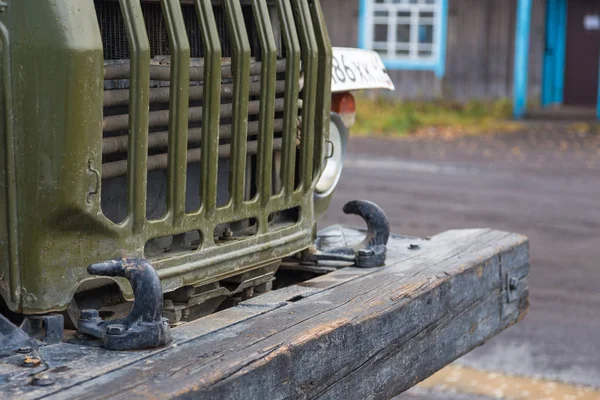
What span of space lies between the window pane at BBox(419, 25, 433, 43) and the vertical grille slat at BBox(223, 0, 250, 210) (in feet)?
55.5

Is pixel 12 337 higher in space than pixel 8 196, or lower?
lower

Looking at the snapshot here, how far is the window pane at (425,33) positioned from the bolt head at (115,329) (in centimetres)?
1756

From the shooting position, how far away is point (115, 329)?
2.57 metres

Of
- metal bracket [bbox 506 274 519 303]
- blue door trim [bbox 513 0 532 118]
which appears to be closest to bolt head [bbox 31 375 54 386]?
metal bracket [bbox 506 274 519 303]

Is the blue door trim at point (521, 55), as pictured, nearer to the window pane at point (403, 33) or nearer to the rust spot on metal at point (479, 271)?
the window pane at point (403, 33)

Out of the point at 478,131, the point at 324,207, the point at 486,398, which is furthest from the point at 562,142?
the point at 324,207

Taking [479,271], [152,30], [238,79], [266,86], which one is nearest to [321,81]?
[266,86]

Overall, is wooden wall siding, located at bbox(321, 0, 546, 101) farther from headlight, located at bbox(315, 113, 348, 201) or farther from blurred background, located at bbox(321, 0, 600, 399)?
headlight, located at bbox(315, 113, 348, 201)

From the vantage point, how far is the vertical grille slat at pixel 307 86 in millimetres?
3322

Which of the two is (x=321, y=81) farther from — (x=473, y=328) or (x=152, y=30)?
(x=473, y=328)

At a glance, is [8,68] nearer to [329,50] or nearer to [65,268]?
[65,268]

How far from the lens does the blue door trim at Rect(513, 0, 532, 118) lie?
704 inches

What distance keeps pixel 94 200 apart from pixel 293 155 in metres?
0.92

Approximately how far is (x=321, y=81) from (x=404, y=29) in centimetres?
1660
